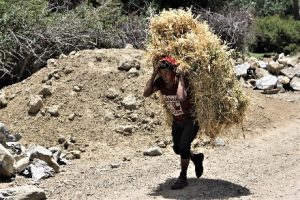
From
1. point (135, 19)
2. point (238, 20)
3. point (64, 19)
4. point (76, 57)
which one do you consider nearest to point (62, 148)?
point (76, 57)

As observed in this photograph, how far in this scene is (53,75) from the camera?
10.6 metres

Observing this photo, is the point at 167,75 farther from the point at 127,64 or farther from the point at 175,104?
the point at 127,64

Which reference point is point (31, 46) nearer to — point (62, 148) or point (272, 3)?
point (62, 148)

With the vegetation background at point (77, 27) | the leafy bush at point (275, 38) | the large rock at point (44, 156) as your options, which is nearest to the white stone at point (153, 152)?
the large rock at point (44, 156)

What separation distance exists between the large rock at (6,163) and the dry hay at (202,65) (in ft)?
6.94

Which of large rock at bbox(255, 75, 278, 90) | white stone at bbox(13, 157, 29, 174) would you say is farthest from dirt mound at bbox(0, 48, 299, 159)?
large rock at bbox(255, 75, 278, 90)

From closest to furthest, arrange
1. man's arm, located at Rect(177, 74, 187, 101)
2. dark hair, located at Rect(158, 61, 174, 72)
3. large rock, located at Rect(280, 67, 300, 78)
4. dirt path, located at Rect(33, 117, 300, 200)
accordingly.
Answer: man's arm, located at Rect(177, 74, 187, 101) < dark hair, located at Rect(158, 61, 174, 72) < dirt path, located at Rect(33, 117, 300, 200) < large rock, located at Rect(280, 67, 300, 78)

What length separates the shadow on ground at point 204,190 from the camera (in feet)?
23.1

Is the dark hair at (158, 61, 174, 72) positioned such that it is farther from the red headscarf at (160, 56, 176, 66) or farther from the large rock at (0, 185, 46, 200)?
the large rock at (0, 185, 46, 200)

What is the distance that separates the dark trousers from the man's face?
19.2 inches

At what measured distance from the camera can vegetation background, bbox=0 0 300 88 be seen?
12633 mm

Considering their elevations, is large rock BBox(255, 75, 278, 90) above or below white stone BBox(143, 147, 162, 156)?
above

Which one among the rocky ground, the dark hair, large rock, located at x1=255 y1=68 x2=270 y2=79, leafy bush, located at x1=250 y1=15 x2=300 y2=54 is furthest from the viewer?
leafy bush, located at x1=250 y1=15 x2=300 y2=54

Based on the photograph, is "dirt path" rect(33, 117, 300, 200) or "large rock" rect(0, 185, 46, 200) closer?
"large rock" rect(0, 185, 46, 200)
